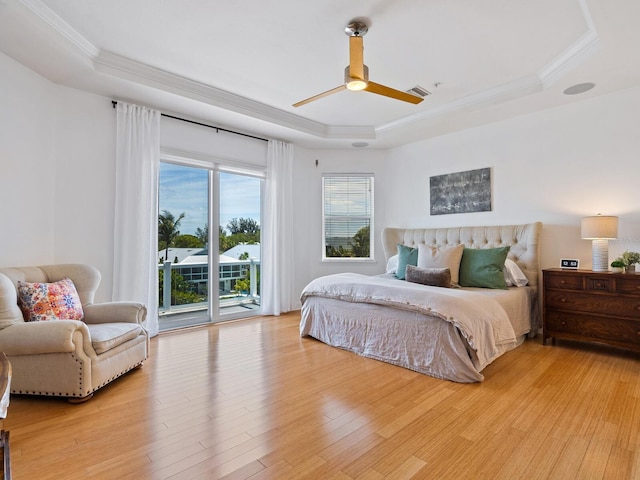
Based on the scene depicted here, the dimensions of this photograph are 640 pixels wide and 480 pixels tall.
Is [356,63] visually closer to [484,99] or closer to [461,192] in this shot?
[484,99]

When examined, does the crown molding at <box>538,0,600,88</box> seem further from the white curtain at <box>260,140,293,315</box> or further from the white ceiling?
the white curtain at <box>260,140,293,315</box>

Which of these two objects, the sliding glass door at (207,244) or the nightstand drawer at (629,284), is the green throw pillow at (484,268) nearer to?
the nightstand drawer at (629,284)

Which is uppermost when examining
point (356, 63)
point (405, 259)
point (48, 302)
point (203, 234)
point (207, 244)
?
point (356, 63)

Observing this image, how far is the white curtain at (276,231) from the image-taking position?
5117mm

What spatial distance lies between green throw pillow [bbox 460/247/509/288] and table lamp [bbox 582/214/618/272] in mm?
737

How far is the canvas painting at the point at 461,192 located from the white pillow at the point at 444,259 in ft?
3.22

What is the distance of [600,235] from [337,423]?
3.05 meters

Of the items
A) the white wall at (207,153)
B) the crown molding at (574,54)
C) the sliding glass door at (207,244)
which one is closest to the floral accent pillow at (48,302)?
the white wall at (207,153)

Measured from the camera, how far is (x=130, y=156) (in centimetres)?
378

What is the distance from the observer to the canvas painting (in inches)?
178

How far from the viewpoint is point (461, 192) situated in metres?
4.74

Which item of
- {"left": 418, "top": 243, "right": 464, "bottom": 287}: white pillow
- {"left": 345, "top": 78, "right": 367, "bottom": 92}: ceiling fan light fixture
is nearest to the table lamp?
{"left": 418, "top": 243, "right": 464, "bottom": 287}: white pillow

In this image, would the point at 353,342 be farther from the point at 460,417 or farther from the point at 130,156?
the point at 130,156

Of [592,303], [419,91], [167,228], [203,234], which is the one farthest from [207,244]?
[592,303]
